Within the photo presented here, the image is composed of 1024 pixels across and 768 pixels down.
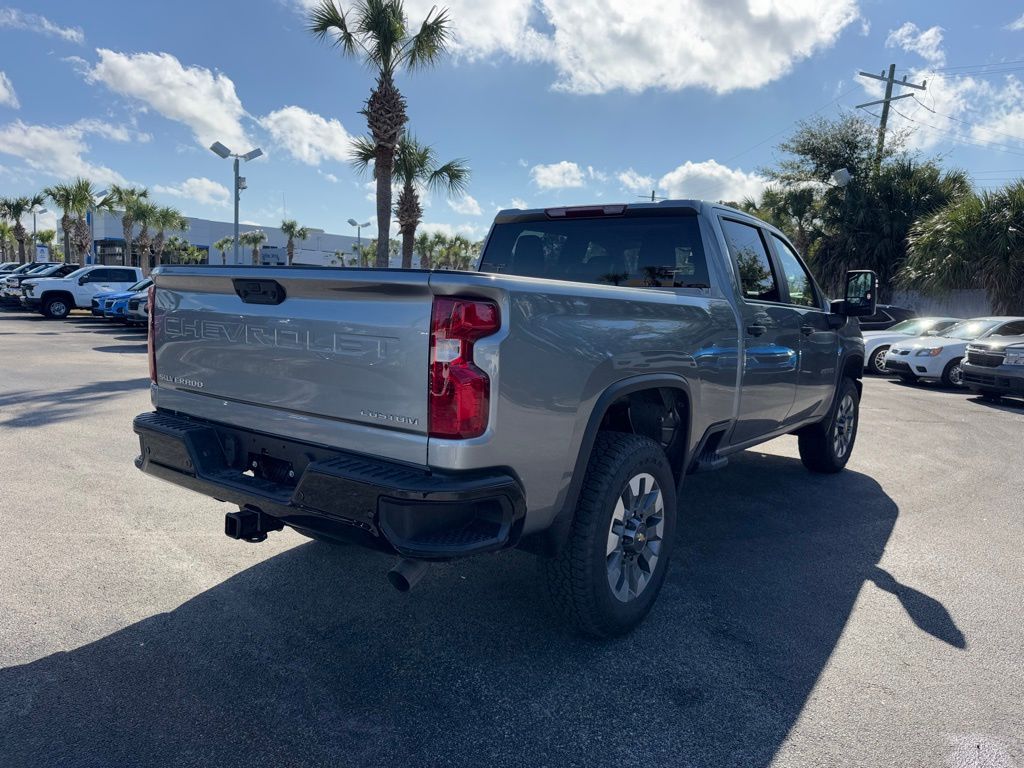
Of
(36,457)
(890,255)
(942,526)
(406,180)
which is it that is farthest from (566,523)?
(890,255)

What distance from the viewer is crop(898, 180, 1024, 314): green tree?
18.3 metres

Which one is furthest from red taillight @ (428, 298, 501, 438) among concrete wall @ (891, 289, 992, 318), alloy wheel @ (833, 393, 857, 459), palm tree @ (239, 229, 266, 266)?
palm tree @ (239, 229, 266, 266)

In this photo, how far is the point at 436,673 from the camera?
2.81m

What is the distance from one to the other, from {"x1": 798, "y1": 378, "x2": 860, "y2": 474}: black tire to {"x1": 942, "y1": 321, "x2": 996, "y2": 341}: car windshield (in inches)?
349

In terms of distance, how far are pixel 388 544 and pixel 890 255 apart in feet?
82.5

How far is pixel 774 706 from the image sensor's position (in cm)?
267

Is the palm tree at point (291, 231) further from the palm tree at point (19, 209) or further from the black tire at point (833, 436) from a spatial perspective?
the black tire at point (833, 436)

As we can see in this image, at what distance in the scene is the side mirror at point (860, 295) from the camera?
522cm

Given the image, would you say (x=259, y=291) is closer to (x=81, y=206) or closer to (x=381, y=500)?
(x=381, y=500)

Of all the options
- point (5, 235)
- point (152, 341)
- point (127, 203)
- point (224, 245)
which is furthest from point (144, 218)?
point (152, 341)

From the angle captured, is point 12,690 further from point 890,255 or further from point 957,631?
point 890,255

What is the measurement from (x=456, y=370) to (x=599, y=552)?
1.07m

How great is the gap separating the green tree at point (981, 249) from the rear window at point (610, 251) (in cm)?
1869

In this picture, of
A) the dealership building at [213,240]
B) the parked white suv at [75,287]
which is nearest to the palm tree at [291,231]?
the dealership building at [213,240]
